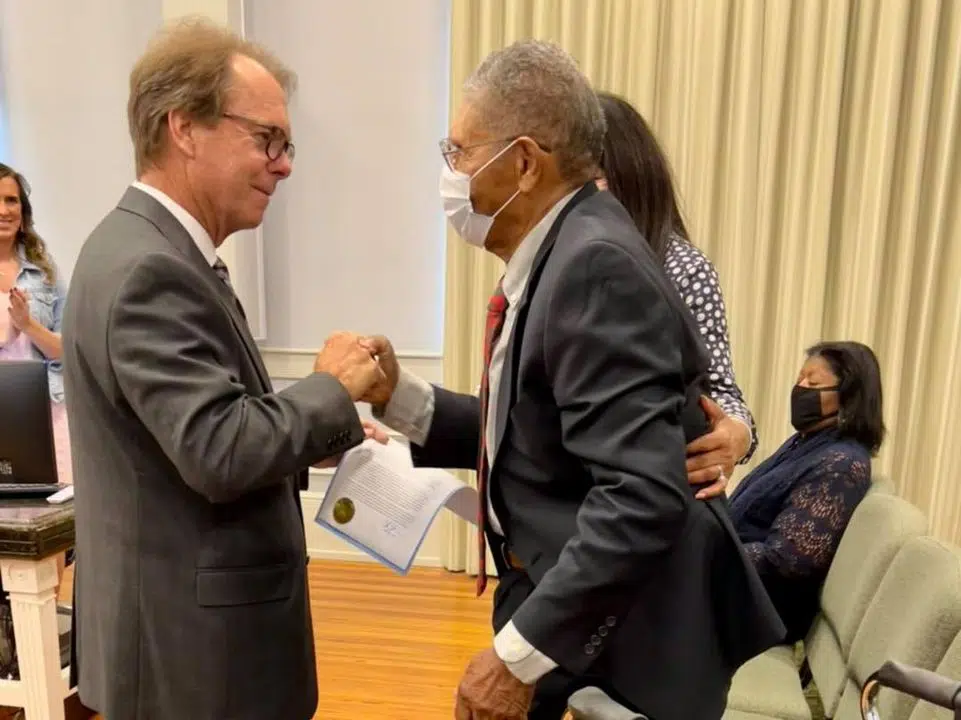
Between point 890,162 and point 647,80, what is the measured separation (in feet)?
3.21

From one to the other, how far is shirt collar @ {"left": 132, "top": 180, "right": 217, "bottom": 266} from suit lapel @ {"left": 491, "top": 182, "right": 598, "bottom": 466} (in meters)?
0.48

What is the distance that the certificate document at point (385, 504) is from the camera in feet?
4.58

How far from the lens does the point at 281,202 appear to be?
3.64 metres

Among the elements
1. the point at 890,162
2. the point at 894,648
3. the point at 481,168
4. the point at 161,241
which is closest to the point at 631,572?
the point at 481,168

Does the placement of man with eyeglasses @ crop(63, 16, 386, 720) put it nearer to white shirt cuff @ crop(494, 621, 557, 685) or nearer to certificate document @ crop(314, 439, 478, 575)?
certificate document @ crop(314, 439, 478, 575)

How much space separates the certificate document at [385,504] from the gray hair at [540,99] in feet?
2.13

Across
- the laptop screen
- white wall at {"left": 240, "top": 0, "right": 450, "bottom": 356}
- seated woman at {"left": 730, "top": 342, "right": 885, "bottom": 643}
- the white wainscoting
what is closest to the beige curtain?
white wall at {"left": 240, "top": 0, "right": 450, "bottom": 356}

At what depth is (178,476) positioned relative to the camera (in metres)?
1.10

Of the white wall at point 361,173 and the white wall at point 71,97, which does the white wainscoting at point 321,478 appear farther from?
the white wall at point 71,97

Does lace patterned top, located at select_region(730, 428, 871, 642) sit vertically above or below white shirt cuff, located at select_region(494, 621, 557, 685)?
below

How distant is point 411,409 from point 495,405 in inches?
13.4

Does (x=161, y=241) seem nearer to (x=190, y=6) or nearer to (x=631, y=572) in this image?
(x=631, y=572)

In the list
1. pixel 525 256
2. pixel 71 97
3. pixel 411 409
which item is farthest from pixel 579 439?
pixel 71 97

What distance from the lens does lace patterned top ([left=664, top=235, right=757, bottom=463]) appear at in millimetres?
1602
